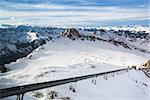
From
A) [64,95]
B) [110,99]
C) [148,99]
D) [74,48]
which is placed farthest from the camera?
[74,48]

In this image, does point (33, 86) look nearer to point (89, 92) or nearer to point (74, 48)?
point (89, 92)

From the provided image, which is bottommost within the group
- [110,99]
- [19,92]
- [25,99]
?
[110,99]

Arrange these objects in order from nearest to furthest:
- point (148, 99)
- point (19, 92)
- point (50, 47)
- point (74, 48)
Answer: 1. point (19, 92)
2. point (148, 99)
3. point (50, 47)
4. point (74, 48)

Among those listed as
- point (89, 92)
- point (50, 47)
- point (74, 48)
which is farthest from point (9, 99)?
point (74, 48)

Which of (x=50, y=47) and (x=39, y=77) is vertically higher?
(x=39, y=77)

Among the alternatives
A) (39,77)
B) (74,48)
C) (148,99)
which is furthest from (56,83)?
(74,48)

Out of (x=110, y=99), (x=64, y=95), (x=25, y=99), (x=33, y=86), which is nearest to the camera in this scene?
(x=33, y=86)

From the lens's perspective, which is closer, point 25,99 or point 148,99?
point 25,99

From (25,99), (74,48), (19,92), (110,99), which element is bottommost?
(74,48)

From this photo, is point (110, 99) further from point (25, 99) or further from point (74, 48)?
point (74, 48)
